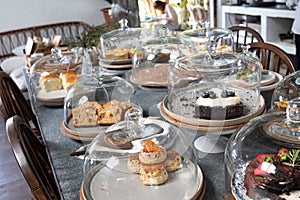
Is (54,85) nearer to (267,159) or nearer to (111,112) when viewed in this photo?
(111,112)

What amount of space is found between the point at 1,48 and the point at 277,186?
430cm

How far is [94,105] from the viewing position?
4.60ft

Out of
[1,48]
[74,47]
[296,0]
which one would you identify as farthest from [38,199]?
[1,48]

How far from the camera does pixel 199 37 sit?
229 cm

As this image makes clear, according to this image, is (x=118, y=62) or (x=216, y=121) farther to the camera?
(x=118, y=62)

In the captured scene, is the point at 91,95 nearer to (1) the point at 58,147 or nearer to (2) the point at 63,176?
(1) the point at 58,147

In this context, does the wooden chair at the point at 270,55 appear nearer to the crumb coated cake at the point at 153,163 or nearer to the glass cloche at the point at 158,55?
the glass cloche at the point at 158,55

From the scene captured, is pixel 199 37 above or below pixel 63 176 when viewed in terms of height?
above

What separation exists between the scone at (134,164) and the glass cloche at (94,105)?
319 mm

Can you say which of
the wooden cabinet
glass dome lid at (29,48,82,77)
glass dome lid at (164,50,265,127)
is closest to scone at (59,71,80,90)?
glass dome lid at (29,48,82,77)

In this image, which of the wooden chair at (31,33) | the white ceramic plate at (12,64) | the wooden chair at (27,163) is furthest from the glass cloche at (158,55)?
the wooden chair at (31,33)

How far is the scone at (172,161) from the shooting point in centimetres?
92

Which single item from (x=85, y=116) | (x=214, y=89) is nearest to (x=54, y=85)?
(x=85, y=116)

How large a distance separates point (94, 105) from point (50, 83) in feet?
1.68
